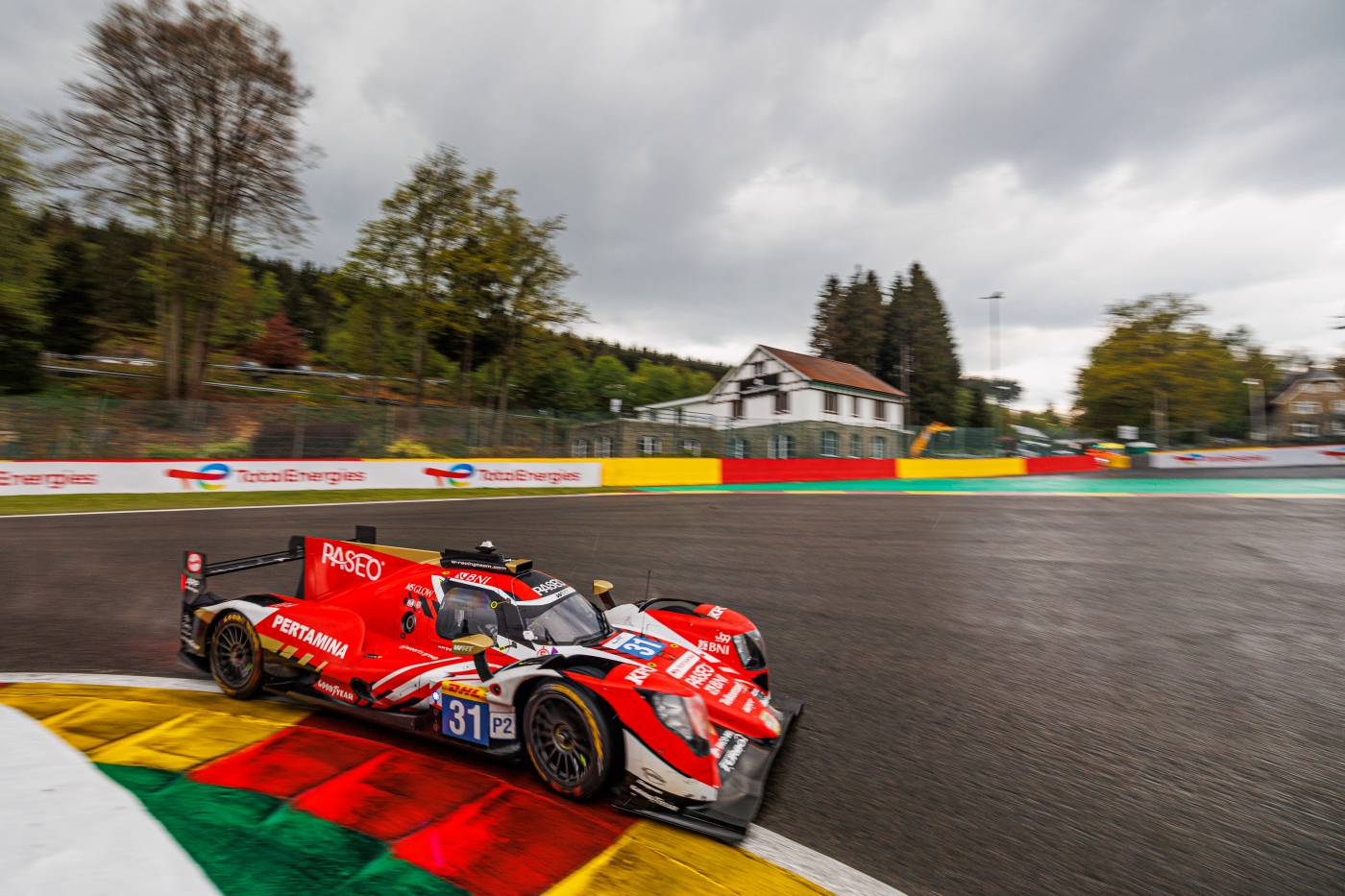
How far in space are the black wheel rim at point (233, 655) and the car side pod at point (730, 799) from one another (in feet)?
10.7

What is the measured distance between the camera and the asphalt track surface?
324cm

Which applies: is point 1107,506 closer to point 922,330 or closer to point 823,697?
point 823,697

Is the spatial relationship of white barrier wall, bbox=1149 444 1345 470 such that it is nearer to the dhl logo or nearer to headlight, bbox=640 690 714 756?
headlight, bbox=640 690 714 756

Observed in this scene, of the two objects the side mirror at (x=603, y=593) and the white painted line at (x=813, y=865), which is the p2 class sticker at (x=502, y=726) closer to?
the white painted line at (x=813, y=865)

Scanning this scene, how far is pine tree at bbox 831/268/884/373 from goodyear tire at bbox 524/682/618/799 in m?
71.3

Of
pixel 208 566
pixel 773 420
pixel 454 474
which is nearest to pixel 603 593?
pixel 208 566

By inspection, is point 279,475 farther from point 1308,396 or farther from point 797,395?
point 1308,396

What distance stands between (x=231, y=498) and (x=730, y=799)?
18.7m

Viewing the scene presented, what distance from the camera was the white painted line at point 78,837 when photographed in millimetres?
2693

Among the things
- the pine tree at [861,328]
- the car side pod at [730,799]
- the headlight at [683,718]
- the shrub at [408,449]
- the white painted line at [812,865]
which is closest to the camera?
the white painted line at [812,865]

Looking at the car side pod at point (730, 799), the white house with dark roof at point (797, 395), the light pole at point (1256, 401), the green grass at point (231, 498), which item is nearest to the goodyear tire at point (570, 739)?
the car side pod at point (730, 799)

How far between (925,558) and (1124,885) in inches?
292

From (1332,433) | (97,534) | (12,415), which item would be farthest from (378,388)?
(1332,433)

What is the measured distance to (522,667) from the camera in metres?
3.76
